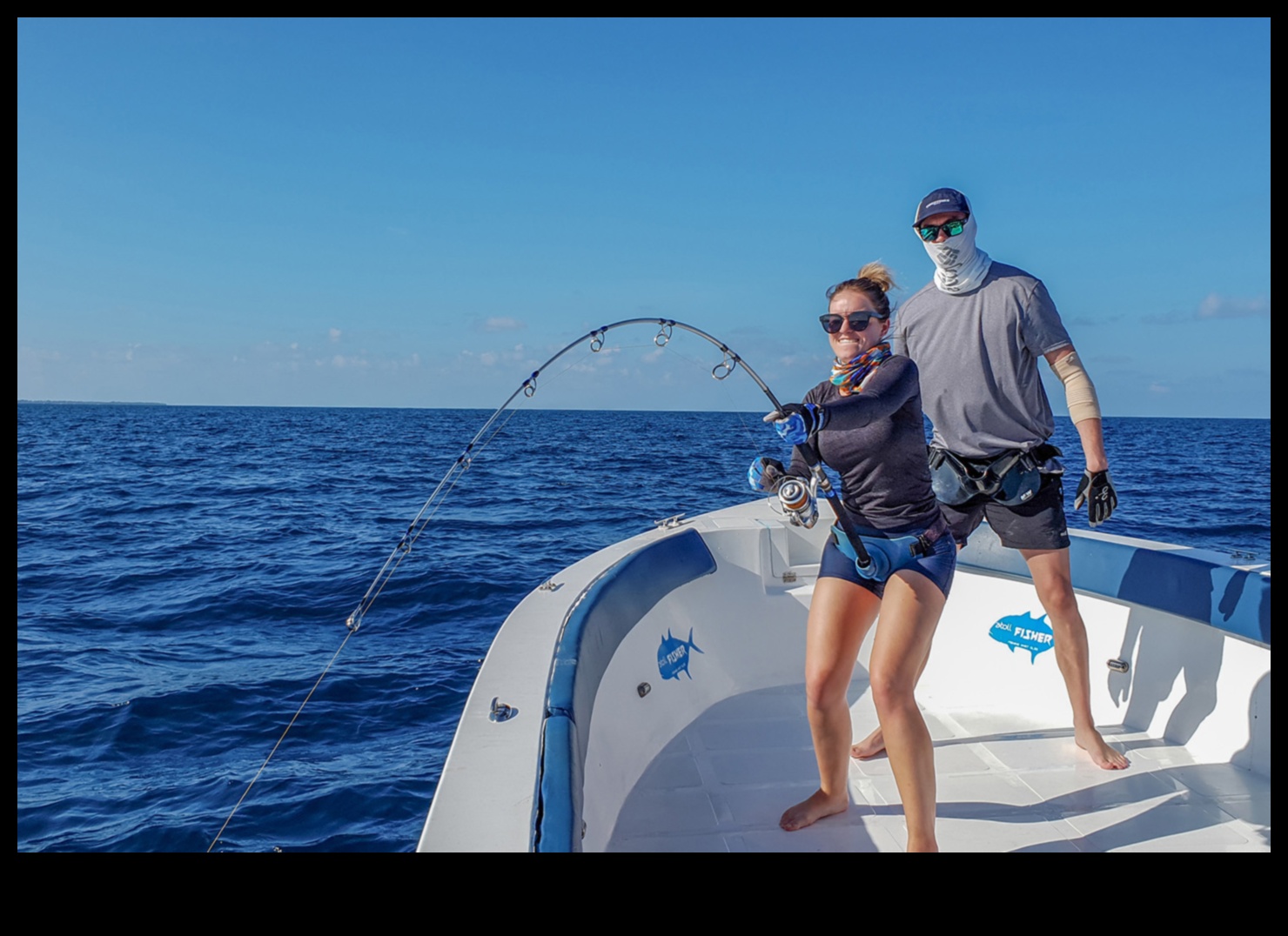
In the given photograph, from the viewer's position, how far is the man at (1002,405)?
283 centimetres

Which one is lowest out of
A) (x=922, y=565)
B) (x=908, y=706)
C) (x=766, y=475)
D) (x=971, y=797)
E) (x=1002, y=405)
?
(x=971, y=797)

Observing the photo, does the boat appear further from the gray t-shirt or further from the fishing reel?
the gray t-shirt

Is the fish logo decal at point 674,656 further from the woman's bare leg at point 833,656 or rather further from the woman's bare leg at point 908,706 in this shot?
the woman's bare leg at point 908,706

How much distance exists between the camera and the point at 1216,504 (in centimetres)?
1557

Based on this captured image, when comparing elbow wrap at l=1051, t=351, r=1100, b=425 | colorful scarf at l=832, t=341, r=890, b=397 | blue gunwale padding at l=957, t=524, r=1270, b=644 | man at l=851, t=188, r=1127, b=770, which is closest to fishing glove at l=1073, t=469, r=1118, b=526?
man at l=851, t=188, r=1127, b=770

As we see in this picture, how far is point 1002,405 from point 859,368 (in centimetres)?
81

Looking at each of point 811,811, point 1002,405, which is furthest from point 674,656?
point 1002,405

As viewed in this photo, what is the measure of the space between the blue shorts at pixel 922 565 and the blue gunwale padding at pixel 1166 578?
124cm

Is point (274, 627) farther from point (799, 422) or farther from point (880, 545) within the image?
point (799, 422)

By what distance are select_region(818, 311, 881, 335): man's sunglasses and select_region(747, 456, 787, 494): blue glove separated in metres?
0.41

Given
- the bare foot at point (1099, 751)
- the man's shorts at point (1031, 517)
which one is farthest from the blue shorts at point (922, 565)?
the bare foot at point (1099, 751)

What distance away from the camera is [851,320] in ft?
7.90
